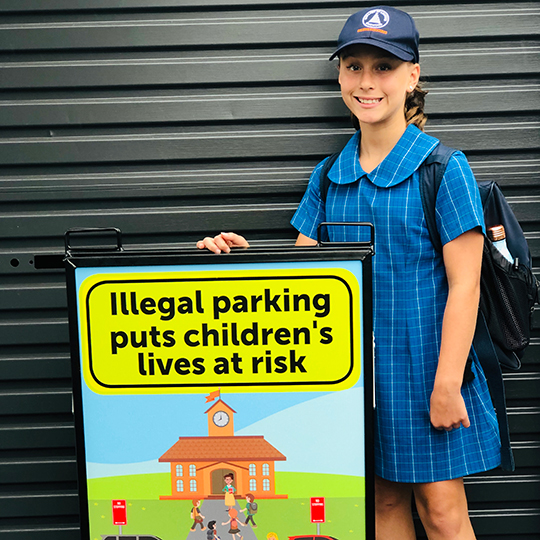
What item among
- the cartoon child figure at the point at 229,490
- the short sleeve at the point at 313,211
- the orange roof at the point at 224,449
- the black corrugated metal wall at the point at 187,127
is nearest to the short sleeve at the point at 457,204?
the short sleeve at the point at 313,211

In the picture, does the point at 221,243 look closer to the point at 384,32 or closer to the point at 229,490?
the point at 229,490

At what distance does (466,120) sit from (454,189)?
0.96m

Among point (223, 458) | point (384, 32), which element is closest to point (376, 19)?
point (384, 32)

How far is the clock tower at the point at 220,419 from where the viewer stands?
1843 millimetres

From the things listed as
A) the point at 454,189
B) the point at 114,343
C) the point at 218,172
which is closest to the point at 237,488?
the point at 114,343

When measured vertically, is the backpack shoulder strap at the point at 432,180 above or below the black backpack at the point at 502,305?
above

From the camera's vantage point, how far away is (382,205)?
2.07 metres

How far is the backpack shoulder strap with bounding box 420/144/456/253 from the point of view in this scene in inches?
79.2

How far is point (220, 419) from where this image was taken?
1.85 meters

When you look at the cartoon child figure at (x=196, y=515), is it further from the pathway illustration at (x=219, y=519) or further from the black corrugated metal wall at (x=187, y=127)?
the black corrugated metal wall at (x=187, y=127)

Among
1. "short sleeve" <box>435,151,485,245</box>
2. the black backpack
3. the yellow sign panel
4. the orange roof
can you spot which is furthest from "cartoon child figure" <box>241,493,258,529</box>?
"short sleeve" <box>435,151,485,245</box>

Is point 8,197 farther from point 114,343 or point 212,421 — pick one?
point 212,421

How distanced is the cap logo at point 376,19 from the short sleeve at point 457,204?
547mm

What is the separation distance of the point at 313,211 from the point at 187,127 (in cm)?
83
